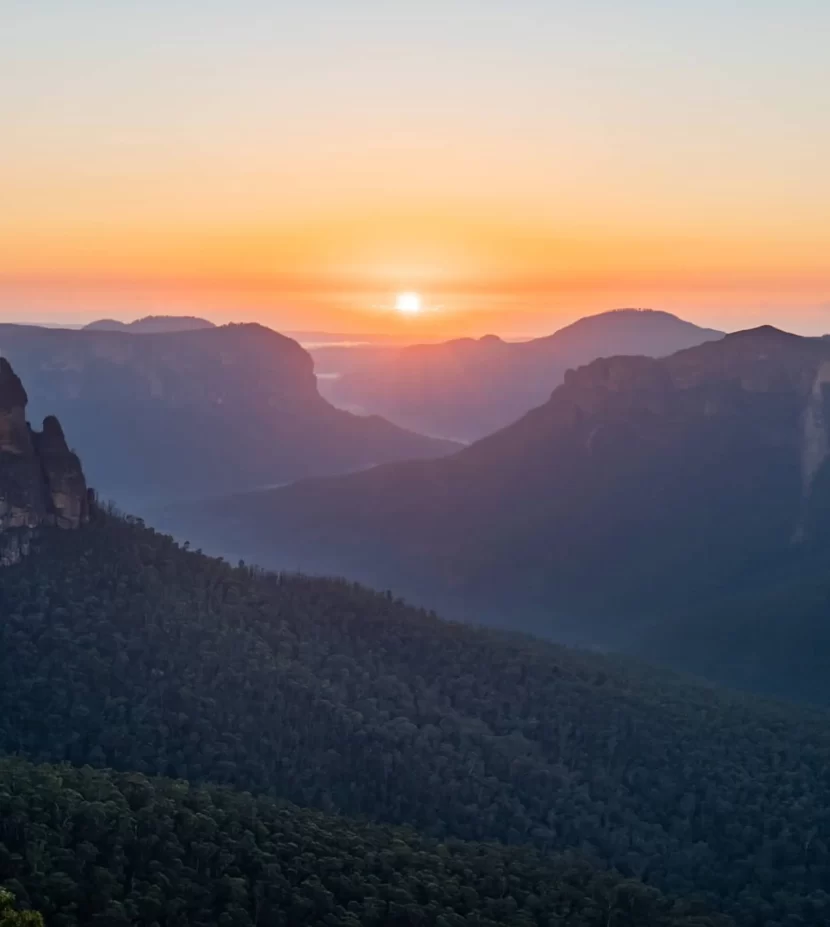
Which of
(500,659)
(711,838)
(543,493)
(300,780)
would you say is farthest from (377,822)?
(543,493)

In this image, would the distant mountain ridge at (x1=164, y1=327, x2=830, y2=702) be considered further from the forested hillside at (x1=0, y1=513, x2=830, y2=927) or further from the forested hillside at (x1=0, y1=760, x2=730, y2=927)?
the forested hillside at (x1=0, y1=760, x2=730, y2=927)

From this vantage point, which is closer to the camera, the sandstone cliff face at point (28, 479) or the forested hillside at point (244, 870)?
Answer: the forested hillside at point (244, 870)

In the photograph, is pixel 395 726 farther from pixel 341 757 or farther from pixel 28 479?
pixel 28 479

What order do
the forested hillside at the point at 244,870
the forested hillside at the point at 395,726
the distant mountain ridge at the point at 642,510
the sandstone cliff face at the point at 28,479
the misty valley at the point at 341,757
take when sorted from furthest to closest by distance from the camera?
1. the distant mountain ridge at the point at 642,510
2. the sandstone cliff face at the point at 28,479
3. the forested hillside at the point at 395,726
4. the misty valley at the point at 341,757
5. the forested hillside at the point at 244,870

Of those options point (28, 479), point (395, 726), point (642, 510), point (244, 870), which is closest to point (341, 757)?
point (395, 726)

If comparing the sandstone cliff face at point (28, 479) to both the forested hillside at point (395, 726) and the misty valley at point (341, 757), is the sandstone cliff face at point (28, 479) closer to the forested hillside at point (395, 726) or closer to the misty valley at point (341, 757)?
the misty valley at point (341, 757)

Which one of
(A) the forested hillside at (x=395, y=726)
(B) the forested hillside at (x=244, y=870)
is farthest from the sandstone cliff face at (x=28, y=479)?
(B) the forested hillside at (x=244, y=870)

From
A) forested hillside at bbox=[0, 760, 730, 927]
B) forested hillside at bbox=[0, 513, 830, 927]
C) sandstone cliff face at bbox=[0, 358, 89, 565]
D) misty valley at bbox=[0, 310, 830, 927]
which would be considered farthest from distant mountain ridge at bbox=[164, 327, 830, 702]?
forested hillside at bbox=[0, 760, 730, 927]
